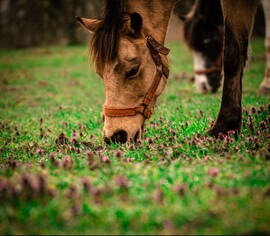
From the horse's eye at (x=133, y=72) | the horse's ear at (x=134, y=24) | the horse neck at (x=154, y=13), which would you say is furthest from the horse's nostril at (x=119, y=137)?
the horse neck at (x=154, y=13)

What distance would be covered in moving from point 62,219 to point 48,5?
33.7m

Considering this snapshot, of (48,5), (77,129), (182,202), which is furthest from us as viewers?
(48,5)

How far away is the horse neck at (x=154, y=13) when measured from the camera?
4375 millimetres

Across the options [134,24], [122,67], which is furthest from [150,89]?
[134,24]

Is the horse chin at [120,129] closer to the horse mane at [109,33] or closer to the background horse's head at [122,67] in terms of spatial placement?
the background horse's head at [122,67]

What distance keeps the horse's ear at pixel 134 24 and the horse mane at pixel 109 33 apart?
0.12 m

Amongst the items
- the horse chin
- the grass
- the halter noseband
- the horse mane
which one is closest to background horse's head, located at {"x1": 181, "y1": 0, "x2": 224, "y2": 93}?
the grass

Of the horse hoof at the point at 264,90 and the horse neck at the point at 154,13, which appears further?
the horse hoof at the point at 264,90

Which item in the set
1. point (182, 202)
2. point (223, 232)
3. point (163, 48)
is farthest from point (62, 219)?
point (163, 48)

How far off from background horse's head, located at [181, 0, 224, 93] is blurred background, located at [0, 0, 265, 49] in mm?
25042

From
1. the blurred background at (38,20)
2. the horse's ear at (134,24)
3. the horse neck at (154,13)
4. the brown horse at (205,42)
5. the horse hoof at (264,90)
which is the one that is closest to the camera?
the horse's ear at (134,24)

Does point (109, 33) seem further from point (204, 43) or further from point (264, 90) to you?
point (204, 43)

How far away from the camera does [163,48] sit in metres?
4.48

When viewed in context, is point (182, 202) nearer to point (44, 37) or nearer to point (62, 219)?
point (62, 219)
